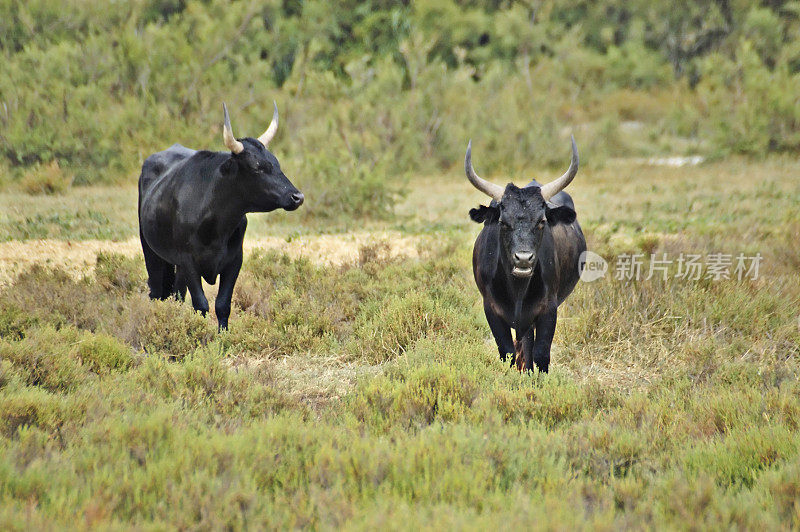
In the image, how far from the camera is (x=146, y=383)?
16.9 feet

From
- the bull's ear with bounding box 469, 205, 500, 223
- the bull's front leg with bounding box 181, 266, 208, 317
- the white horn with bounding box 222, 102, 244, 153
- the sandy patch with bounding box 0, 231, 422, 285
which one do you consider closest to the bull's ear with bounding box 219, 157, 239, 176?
the white horn with bounding box 222, 102, 244, 153

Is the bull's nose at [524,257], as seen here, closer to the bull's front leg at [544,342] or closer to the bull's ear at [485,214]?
the bull's ear at [485,214]

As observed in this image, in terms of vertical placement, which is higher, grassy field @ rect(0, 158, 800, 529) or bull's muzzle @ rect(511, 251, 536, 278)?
bull's muzzle @ rect(511, 251, 536, 278)

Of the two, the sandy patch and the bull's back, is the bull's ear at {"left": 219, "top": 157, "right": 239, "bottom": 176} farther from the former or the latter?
the sandy patch

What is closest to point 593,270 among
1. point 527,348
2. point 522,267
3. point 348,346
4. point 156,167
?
point 527,348

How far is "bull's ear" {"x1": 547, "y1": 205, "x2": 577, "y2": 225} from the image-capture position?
557 cm

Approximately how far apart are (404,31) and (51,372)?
30.2 metres

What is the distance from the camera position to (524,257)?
5141 mm

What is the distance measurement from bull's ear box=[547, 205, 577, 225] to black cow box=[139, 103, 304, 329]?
2091 mm

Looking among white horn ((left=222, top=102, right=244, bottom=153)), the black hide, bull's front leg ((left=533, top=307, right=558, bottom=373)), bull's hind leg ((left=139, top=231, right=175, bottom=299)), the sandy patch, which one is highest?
white horn ((left=222, top=102, right=244, bottom=153))

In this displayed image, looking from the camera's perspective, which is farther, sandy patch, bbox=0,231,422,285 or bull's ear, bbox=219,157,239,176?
sandy patch, bbox=0,231,422,285

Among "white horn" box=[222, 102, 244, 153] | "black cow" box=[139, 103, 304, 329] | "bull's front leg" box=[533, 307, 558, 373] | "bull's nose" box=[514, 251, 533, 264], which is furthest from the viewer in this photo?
"black cow" box=[139, 103, 304, 329]

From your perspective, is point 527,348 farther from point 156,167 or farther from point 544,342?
point 156,167

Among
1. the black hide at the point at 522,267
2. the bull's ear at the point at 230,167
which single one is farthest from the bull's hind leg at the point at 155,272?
the black hide at the point at 522,267
